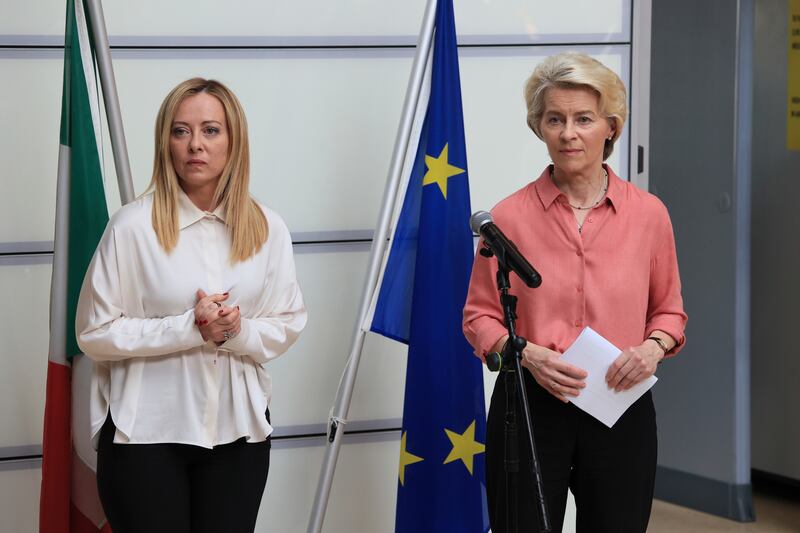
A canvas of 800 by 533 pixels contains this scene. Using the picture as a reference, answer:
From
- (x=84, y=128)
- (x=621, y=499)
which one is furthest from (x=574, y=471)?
(x=84, y=128)

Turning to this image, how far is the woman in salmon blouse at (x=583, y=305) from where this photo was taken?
2223 millimetres

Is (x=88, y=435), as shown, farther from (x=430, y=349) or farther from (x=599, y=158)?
(x=599, y=158)

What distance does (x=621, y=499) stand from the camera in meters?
2.22

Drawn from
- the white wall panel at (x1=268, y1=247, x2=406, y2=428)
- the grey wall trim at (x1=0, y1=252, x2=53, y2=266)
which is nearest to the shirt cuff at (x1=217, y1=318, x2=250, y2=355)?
the white wall panel at (x1=268, y1=247, x2=406, y2=428)

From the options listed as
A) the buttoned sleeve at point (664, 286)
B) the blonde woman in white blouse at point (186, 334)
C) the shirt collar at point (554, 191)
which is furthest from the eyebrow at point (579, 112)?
the blonde woman in white blouse at point (186, 334)

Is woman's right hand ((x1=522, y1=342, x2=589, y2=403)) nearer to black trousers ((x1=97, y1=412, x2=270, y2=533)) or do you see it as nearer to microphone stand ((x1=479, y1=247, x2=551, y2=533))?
microphone stand ((x1=479, y1=247, x2=551, y2=533))

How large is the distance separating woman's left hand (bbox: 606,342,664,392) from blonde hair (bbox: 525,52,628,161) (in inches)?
19.6

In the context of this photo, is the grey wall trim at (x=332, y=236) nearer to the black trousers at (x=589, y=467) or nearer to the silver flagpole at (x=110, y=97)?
the silver flagpole at (x=110, y=97)

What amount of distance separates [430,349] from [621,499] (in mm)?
908

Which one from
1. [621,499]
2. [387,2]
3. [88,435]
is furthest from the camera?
[387,2]

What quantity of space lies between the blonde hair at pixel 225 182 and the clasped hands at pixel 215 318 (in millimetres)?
154

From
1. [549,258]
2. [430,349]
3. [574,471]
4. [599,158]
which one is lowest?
[574,471]

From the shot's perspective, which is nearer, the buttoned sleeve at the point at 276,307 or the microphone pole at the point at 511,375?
the microphone pole at the point at 511,375

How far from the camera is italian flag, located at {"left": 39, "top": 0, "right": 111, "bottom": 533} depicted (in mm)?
2736
